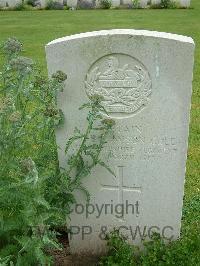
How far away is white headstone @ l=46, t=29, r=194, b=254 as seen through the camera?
385 centimetres

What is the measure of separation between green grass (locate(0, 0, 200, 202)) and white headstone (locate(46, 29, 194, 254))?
5.97m

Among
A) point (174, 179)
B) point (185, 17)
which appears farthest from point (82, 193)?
point (185, 17)

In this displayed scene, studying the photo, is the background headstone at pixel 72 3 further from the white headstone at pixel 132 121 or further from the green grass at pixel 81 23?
the white headstone at pixel 132 121

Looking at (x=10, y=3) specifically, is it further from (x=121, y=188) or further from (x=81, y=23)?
(x=121, y=188)

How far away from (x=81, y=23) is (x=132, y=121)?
1169cm

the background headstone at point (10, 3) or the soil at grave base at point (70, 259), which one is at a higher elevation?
the background headstone at point (10, 3)

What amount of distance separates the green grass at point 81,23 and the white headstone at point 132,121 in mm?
5968

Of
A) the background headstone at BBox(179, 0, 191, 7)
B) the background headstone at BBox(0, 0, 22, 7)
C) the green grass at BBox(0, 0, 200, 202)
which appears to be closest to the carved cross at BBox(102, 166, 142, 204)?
the green grass at BBox(0, 0, 200, 202)

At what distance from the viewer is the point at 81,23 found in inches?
607

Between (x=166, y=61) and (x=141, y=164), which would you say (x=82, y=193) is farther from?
(x=166, y=61)

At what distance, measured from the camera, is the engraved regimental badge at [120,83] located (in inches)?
154

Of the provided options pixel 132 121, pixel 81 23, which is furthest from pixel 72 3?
pixel 132 121

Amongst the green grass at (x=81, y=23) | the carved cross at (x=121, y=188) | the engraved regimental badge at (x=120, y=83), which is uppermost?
the engraved regimental badge at (x=120, y=83)

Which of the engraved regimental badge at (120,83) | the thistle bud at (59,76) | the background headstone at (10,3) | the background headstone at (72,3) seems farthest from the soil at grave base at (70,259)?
the background headstone at (10,3)
